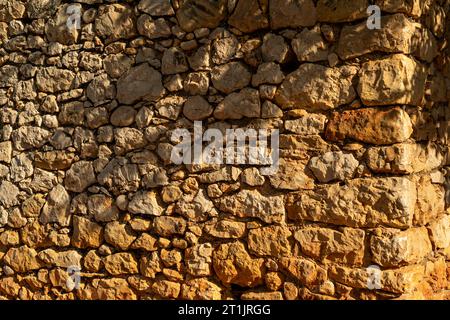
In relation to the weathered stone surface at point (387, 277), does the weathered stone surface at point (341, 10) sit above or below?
above

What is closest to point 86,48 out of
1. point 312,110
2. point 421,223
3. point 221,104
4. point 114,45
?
point 114,45

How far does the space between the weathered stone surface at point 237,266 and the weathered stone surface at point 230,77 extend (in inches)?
38.6

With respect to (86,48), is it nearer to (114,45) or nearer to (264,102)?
(114,45)

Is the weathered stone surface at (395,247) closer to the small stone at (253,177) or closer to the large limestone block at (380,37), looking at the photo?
the small stone at (253,177)

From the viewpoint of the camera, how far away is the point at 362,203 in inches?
116

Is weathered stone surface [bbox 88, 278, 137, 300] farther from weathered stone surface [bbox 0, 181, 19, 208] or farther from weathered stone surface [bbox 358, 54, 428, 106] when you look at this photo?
weathered stone surface [bbox 358, 54, 428, 106]

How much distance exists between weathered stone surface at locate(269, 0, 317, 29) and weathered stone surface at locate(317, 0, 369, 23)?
0.16 feet

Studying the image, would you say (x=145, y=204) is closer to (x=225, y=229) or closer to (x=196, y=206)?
(x=196, y=206)

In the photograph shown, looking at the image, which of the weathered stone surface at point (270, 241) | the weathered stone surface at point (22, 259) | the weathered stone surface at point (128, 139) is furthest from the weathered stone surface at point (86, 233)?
the weathered stone surface at point (270, 241)

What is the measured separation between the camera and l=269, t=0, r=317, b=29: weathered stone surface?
10.2ft

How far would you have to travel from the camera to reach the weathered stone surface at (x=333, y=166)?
2994mm

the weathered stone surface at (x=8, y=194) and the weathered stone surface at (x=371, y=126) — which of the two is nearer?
the weathered stone surface at (x=371, y=126)

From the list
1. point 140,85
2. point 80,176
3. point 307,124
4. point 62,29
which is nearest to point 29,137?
point 80,176
